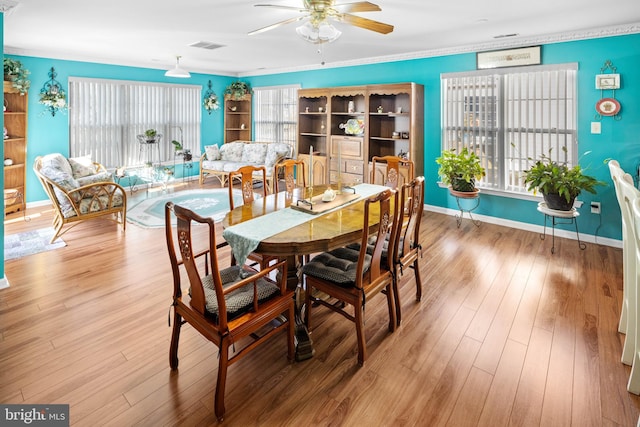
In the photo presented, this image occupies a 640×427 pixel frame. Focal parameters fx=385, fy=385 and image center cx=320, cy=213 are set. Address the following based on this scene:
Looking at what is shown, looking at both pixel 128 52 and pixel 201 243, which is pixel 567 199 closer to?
pixel 201 243

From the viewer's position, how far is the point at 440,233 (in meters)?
5.02

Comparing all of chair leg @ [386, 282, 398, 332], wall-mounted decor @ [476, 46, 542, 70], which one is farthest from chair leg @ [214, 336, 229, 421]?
wall-mounted decor @ [476, 46, 542, 70]

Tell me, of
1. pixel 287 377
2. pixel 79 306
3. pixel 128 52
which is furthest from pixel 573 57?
pixel 128 52

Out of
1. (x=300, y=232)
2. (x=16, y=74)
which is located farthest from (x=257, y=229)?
(x=16, y=74)

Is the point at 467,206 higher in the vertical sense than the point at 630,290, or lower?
higher

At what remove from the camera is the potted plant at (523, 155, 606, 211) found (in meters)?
4.12

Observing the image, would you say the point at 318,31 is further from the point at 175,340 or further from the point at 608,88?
the point at 608,88

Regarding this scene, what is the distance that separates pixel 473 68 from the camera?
17.7ft

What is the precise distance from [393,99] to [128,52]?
4338mm

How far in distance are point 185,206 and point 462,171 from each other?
433 centimetres

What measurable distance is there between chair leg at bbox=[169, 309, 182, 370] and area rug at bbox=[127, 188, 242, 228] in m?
3.10

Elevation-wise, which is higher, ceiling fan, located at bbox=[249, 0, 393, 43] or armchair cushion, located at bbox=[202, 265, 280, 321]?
ceiling fan, located at bbox=[249, 0, 393, 43]

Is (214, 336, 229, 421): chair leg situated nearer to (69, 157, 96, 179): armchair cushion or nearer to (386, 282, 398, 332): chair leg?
(386, 282, 398, 332): chair leg

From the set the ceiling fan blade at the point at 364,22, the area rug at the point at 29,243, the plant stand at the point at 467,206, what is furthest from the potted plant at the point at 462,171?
→ the area rug at the point at 29,243
